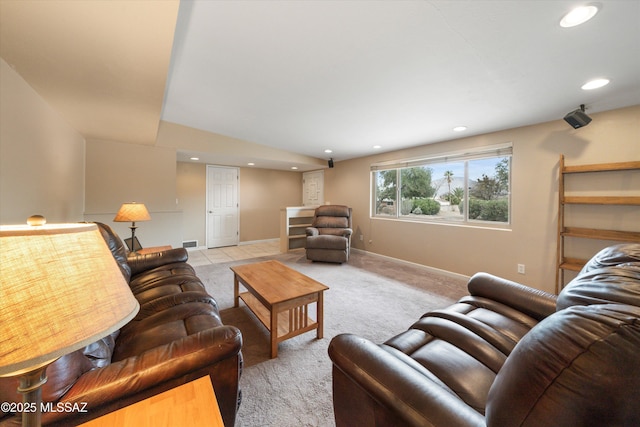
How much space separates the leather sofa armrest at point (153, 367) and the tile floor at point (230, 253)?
3632 millimetres

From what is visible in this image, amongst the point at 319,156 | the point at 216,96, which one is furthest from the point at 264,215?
the point at 216,96

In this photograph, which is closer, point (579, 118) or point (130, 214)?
point (579, 118)

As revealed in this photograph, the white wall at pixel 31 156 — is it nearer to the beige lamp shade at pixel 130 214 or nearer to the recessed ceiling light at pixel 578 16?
the beige lamp shade at pixel 130 214

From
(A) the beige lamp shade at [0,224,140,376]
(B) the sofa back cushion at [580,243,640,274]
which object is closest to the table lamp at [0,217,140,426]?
(A) the beige lamp shade at [0,224,140,376]

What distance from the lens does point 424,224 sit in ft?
13.1

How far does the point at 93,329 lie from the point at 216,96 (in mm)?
2795

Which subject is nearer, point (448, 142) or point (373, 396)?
point (373, 396)

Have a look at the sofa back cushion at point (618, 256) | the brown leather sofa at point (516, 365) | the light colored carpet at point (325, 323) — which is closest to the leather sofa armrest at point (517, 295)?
the brown leather sofa at point (516, 365)

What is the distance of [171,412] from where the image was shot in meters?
0.73

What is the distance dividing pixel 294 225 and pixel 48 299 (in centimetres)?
511

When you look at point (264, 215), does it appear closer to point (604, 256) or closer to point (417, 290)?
point (417, 290)

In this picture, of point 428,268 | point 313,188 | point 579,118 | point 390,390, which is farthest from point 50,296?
point 313,188

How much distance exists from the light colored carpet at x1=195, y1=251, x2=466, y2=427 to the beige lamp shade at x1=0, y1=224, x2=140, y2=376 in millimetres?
1241

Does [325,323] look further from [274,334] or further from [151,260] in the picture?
[151,260]
